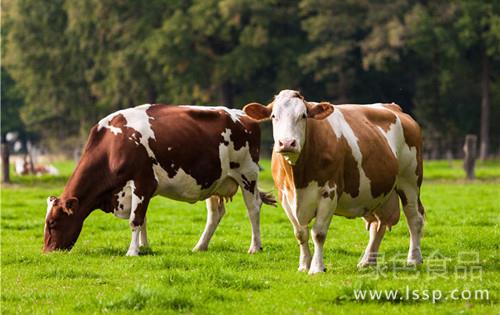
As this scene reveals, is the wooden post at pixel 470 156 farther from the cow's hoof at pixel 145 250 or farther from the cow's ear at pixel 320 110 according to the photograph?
the cow's ear at pixel 320 110

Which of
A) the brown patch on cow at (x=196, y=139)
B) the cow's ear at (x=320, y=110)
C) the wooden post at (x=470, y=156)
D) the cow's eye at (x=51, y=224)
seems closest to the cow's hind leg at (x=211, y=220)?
the brown patch on cow at (x=196, y=139)

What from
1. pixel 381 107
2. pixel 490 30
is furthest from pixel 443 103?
pixel 381 107

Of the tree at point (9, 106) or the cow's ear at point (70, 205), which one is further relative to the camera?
the tree at point (9, 106)

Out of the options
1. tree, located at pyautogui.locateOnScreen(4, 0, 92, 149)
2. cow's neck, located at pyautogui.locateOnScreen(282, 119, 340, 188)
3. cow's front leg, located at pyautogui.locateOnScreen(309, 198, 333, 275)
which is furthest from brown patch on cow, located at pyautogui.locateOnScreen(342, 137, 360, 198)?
tree, located at pyautogui.locateOnScreen(4, 0, 92, 149)

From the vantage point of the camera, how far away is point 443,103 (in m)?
58.0

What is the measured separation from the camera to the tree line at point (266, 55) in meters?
52.5

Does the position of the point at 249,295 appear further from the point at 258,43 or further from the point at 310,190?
the point at 258,43

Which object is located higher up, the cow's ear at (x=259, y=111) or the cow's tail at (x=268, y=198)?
the cow's ear at (x=259, y=111)

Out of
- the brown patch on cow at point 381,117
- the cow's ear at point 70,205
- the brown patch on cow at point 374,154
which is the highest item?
the brown patch on cow at point 381,117

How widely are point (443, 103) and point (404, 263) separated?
4784 centimetres

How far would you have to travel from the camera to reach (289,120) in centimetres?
1037

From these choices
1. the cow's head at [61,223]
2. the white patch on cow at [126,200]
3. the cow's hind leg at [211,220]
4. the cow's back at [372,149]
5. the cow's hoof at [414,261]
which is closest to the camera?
the cow's back at [372,149]

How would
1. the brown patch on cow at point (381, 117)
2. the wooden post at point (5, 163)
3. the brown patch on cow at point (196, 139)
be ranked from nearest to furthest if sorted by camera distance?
the brown patch on cow at point (381, 117), the brown patch on cow at point (196, 139), the wooden post at point (5, 163)

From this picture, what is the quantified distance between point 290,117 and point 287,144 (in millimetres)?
442
